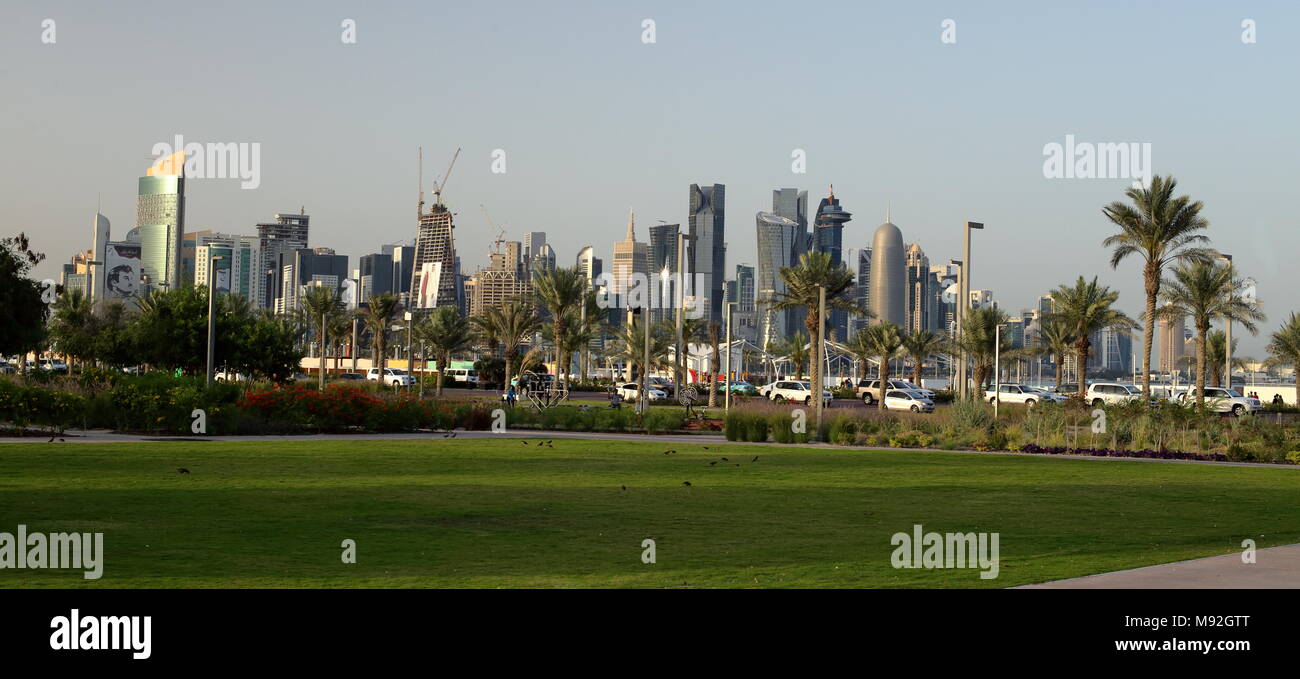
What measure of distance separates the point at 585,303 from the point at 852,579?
244ft

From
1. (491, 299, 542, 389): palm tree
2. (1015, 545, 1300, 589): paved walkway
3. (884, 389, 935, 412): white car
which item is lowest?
(1015, 545, 1300, 589): paved walkway

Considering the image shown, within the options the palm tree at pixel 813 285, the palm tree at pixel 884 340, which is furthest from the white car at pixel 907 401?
the palm tree at pixel 813 285

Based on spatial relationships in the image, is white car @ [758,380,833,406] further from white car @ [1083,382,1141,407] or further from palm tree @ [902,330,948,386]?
palm tree @ [902,330,948,386]

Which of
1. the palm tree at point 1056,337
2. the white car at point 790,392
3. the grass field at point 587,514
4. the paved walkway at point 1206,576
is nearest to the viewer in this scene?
the paved walkway at point 1206,576

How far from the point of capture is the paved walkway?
930 cm

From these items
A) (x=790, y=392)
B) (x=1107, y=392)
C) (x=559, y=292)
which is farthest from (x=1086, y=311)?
(x=559, y=292)

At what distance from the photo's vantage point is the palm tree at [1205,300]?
199 ft

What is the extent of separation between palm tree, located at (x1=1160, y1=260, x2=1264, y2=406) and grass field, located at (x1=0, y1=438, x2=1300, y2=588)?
127 feet

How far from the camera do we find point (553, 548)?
1184 centimetres

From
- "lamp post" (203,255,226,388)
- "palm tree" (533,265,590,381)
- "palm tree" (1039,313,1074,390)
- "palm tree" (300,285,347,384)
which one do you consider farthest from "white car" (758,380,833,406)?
"palm tree" (300,285,347,384)

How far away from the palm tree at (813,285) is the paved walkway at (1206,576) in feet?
149

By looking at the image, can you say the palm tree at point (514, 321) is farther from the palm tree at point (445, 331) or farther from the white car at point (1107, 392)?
the white car at point (1107, 392)
